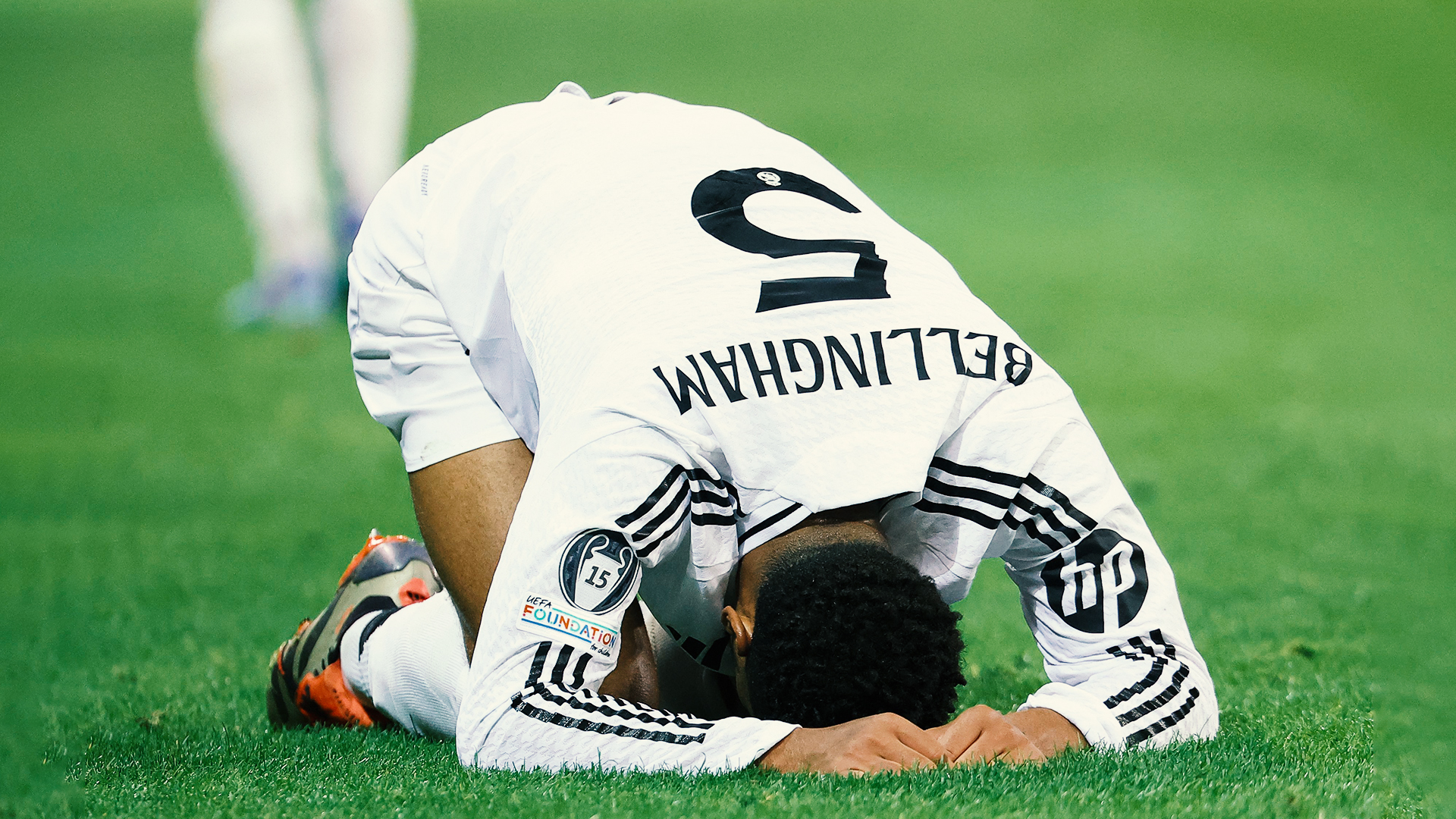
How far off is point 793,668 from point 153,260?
→ 1586cm

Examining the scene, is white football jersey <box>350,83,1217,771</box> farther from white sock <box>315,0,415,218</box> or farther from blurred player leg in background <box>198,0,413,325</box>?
blurred player leg in background <box>198,0,413,325</box>

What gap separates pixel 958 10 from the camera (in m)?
25.2

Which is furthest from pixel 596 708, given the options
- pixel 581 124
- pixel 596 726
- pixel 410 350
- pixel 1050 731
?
pixel 581 124

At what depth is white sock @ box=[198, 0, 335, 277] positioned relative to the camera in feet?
42.3

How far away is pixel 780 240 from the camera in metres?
3.35

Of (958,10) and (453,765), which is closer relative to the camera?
(453,765)

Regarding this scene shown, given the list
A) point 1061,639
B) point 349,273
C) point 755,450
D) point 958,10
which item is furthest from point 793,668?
point 958,10

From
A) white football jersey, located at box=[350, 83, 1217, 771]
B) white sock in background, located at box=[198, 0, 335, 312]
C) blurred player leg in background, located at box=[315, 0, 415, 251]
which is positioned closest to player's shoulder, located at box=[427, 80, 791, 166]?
white football jersey, located at box=[350, 83, 1217, 771]

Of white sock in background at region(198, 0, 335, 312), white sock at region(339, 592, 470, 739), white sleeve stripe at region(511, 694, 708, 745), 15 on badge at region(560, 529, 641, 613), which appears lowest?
white sock at region(339, 592, 470, 739)

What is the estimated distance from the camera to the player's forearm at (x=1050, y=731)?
3020 millimetres

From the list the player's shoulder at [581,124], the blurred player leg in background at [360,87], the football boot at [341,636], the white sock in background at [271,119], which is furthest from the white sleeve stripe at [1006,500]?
the white sock in background at [271,119]

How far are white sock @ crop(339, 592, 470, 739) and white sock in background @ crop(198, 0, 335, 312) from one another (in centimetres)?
981

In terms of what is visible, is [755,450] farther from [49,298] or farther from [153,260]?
[153,260]

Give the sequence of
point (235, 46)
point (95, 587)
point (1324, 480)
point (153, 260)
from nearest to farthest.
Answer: point (95, 587) → point (1324, 480) → point (235, 46) → point (153, 260)
